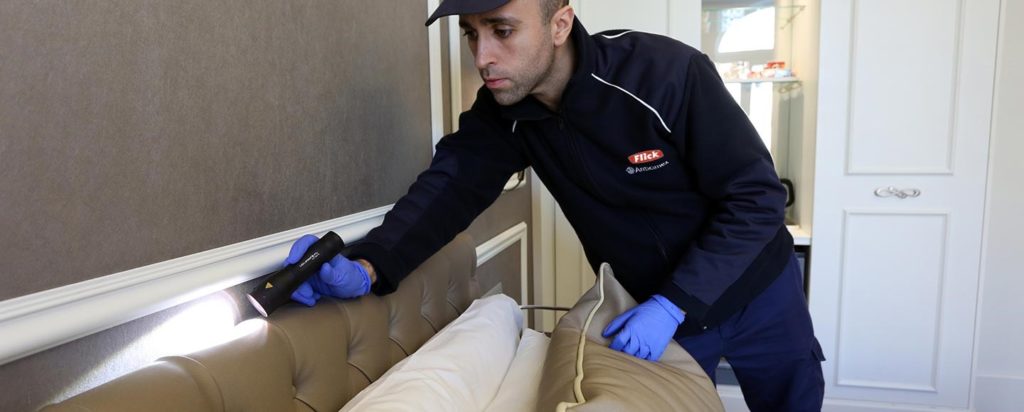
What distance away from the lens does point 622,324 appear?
3.93 ft

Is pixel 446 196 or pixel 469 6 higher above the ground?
pixel 469 6

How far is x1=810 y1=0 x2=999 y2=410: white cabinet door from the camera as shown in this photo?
2381mm

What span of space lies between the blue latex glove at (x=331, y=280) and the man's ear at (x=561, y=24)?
0.61 m

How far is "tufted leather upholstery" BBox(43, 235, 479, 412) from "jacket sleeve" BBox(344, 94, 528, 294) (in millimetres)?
72

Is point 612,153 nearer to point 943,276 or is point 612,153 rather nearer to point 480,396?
point 480,396

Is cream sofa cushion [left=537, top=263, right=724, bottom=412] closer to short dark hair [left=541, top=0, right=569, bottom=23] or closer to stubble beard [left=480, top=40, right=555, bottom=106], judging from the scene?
stubble beard [left=480, top=40, right=555, bottom=106]

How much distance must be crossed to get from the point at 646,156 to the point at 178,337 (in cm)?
91

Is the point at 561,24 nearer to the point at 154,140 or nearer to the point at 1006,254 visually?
the point at 154,140

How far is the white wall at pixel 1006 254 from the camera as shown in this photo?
2.65m

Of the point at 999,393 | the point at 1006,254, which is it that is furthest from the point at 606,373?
the point at 999,393

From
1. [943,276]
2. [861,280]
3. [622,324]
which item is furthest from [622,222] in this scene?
[943,276]

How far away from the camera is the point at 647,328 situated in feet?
3.79

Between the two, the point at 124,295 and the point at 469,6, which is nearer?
the point at 124,295

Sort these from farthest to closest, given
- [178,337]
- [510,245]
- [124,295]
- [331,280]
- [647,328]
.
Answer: [510,245], [647,328], [331,280], [178,337], [124,295]
